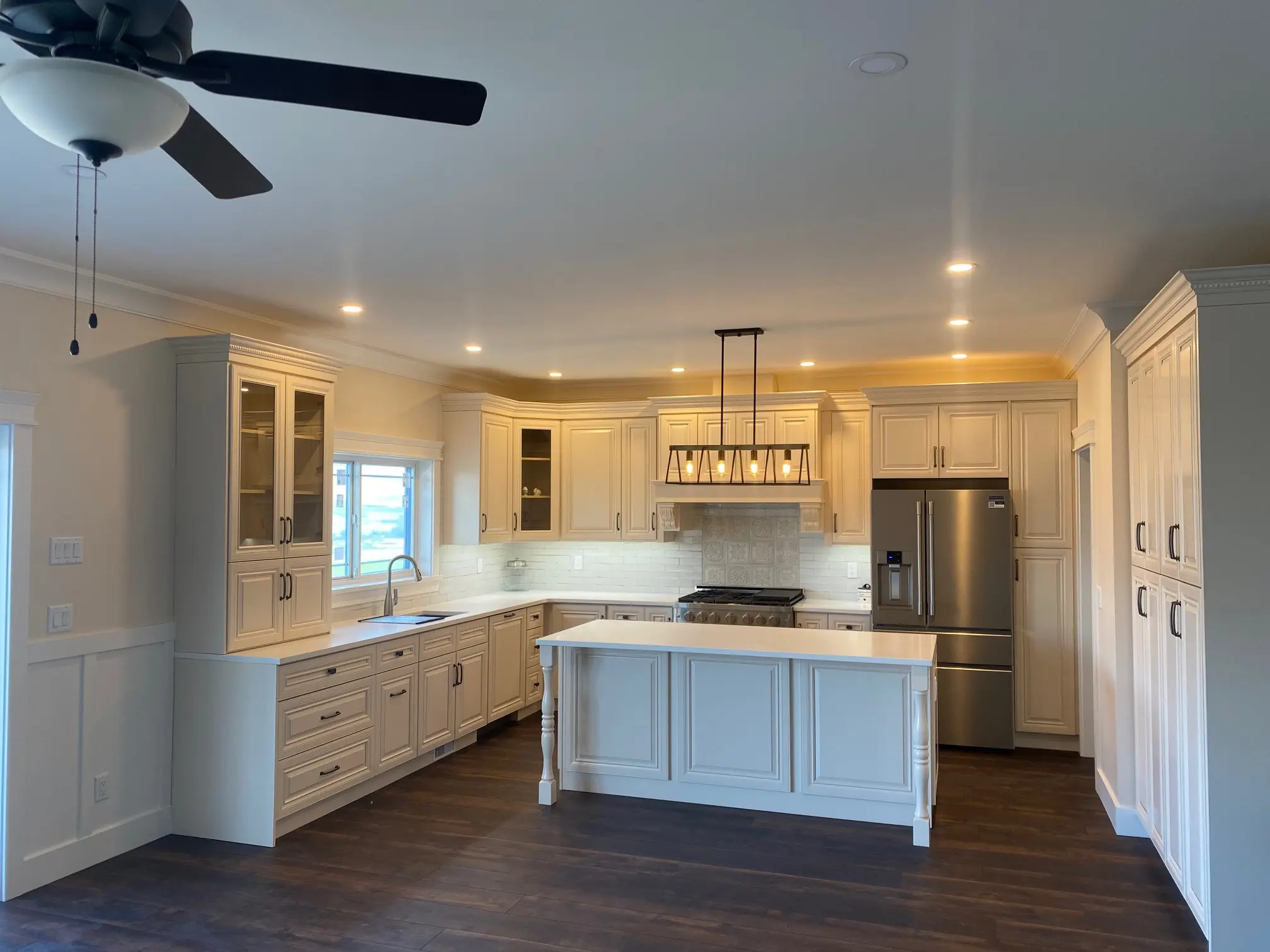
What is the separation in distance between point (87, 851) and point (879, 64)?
14.0 feet

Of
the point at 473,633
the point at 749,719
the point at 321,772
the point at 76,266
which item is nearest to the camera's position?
the point at 76,266

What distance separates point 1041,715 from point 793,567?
2015 mm

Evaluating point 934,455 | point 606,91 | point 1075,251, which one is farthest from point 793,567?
point 606,91

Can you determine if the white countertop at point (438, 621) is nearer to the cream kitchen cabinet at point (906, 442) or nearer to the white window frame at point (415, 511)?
the white window frame at point (415, 511)

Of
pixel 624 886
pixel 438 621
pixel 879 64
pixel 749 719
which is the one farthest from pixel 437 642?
pixel 879 64

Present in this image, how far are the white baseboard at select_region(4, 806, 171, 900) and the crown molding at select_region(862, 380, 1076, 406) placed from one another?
16.0 ft

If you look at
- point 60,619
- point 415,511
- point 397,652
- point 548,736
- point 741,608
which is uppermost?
point 415,511

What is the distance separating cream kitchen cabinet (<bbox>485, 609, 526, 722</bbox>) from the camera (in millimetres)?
6082

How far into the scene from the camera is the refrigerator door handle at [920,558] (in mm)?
5930

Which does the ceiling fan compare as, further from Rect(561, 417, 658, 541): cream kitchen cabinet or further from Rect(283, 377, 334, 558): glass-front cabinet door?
Rect(561, 417, 658, 541): cream kitchen cabinet

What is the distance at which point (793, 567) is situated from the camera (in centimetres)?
697

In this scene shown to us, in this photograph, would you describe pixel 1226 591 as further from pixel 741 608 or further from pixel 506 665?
pixel 506 665

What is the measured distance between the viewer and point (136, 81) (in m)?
1.34

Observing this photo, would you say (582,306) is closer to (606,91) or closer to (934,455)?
(606,91)
